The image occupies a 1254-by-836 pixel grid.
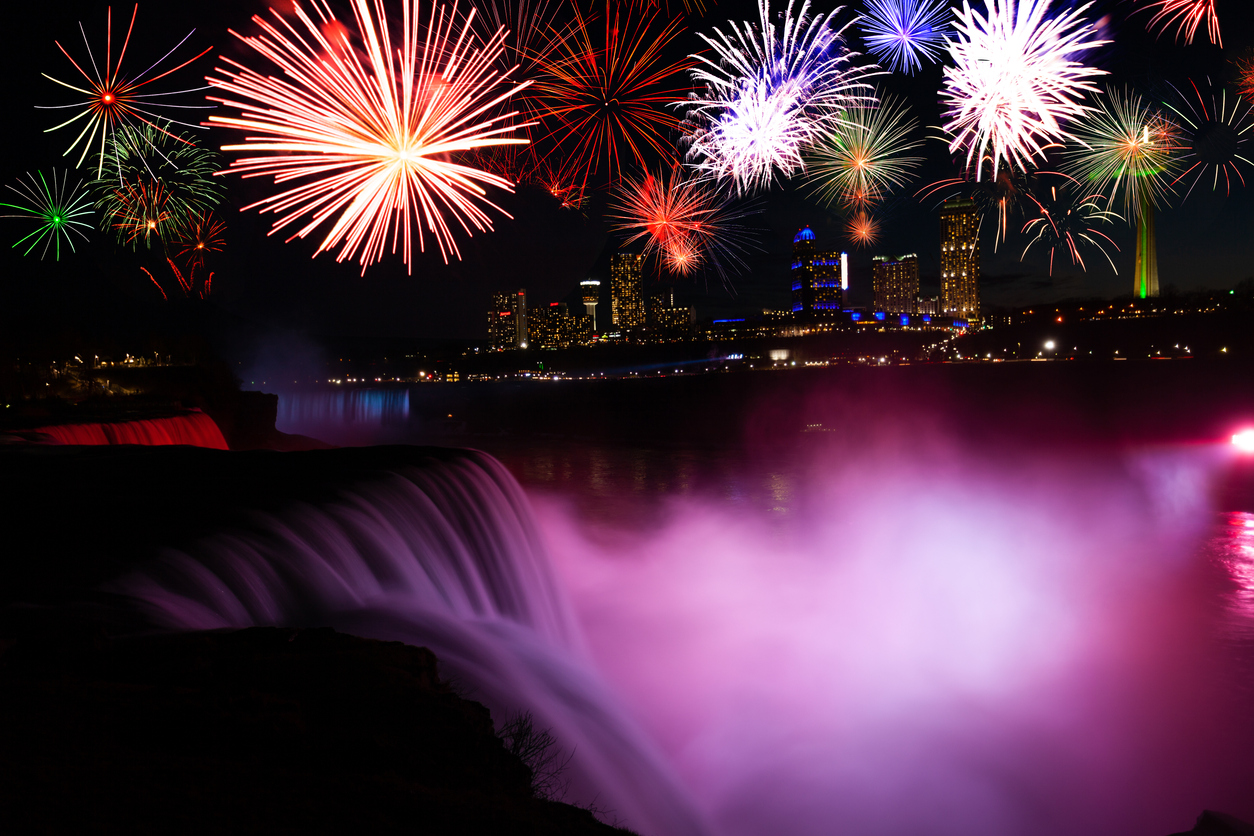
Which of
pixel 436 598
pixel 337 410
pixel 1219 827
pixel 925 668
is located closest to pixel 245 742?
pixel 436 598

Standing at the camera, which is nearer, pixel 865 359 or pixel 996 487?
pixel 996 487

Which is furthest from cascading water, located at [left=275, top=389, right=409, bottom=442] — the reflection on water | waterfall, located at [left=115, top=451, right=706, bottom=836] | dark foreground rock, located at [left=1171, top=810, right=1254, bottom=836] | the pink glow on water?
dark foreground rock, located at [left=1171, top=810, right=1254, bottom=836]

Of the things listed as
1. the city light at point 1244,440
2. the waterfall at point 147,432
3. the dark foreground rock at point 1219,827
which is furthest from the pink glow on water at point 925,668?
the city light at point 1244,440

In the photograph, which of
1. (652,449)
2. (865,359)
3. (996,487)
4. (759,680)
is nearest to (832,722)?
(759,680)

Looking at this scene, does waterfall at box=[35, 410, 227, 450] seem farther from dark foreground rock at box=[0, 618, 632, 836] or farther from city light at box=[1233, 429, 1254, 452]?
city light at box=[1233, 429, 1254, 452]

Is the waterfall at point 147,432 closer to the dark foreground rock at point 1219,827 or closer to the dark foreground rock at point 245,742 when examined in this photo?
the dark foreground rock at point 245,742

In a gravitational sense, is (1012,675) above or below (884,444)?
below

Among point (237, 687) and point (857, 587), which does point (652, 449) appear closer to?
point (857, 587)
